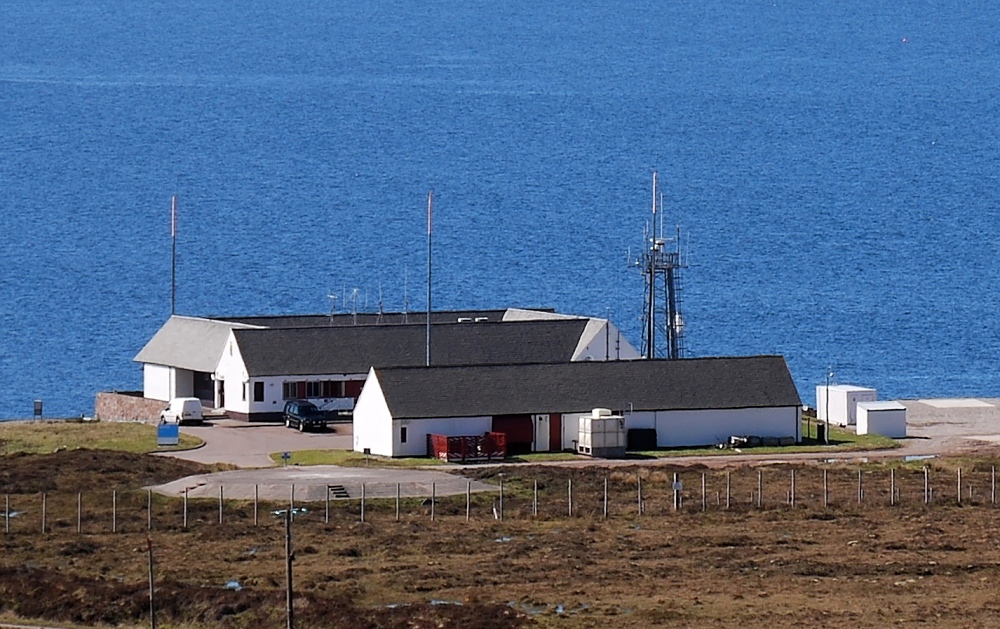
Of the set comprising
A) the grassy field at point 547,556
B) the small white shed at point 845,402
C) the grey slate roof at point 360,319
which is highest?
the grey slate roof at point 360,319

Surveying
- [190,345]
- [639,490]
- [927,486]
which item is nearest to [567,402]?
[639,490]

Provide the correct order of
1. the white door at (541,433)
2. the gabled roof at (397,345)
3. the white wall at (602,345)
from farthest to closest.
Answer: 1. the white wall at (602,345)
2. the gabled roof at (397,345)
3. the white door at (541,433)

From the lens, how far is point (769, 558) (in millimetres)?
56531

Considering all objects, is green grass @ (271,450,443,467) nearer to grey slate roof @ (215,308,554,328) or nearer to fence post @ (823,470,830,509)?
fence post @ (823,470,830,509)

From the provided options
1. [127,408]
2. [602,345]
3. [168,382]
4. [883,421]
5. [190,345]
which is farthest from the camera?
[190,345]

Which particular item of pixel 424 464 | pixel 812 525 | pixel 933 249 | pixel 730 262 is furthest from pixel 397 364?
pixel 933 249

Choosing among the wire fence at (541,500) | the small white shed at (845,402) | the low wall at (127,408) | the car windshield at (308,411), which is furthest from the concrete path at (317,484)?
the small white shed at (845,402)

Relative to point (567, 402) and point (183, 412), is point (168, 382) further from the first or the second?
point (567, 402)

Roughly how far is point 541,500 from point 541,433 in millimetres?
9898

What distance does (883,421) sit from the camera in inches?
3095

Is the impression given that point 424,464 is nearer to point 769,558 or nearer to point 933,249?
point 769,558

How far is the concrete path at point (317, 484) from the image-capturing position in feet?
209

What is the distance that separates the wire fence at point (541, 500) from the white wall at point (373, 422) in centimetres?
577

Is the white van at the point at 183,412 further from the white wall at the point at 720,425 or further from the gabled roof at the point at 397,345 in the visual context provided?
the white wall at the point at 720,425
